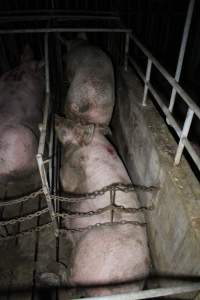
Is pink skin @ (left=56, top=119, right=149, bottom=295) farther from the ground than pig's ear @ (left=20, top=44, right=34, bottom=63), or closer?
closer

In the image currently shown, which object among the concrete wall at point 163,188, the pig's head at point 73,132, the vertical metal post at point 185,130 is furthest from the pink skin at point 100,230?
the vertical metal post at point 185,130

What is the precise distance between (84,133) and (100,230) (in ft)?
4.49

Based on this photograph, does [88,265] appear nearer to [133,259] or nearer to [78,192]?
[133,259]

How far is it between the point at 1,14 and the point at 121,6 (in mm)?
2571

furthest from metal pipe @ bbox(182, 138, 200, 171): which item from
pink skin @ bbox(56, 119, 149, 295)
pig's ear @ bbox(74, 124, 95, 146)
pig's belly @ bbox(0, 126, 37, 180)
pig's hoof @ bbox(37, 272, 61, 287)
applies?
pig's belly @ bbox(0, 126, 37, 180)

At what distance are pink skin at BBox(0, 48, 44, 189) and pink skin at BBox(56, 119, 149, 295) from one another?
2.37 ft

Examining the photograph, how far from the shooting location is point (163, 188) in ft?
9.32

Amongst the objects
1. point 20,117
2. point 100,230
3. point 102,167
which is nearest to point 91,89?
point 102,167

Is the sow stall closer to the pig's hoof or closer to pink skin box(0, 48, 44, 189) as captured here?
the pig's hoof

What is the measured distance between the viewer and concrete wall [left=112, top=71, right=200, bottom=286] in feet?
7.76

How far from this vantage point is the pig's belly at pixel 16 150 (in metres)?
4.15

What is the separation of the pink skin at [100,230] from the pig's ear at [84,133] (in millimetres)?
67

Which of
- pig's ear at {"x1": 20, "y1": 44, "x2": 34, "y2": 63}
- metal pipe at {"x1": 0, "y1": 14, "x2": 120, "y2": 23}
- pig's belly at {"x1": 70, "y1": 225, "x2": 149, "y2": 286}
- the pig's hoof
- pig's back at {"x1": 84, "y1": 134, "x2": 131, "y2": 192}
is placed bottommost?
the pig's hoof

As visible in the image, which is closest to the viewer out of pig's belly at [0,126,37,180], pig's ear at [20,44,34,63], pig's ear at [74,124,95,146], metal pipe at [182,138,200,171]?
metal pipe at [182,138,200,171]
